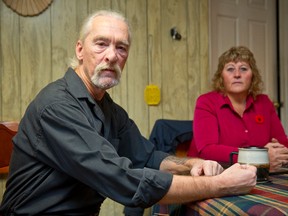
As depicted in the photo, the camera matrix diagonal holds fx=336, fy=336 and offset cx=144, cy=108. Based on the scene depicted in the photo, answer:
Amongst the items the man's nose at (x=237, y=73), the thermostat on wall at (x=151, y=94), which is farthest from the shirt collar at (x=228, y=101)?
the thermostat on wall at (x=151, y=94)

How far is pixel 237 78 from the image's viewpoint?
2043mm

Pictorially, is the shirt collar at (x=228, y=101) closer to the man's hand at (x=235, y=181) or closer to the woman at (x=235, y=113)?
the woman at (x=235, y=113)

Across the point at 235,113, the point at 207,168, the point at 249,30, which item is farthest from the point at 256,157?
the point at 249,30

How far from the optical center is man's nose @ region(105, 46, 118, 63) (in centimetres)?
126

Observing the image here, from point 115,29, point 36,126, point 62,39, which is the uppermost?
point 62,39

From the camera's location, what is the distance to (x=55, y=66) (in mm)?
2389

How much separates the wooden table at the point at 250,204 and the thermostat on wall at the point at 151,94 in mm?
1591

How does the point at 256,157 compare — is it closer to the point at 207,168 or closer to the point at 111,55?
the point at 207,168

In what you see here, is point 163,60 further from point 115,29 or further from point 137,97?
point 115,29

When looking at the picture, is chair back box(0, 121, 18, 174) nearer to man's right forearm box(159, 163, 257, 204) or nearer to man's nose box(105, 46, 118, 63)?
man's nose box(105, 46, 118, 63)

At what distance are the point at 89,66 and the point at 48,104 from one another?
302mm

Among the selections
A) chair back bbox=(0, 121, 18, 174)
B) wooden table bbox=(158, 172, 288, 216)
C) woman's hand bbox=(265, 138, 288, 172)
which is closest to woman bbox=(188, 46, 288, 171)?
woman's hand bbox=(265, 138, 288, 172)

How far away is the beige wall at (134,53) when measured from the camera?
7.45 ft

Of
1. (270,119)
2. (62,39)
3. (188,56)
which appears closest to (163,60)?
(188,56)
